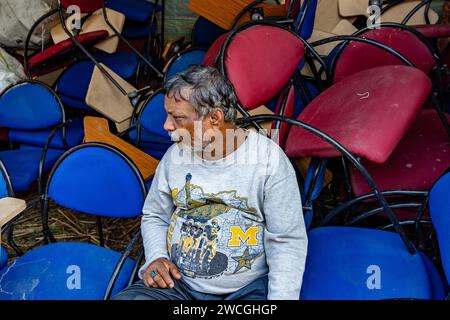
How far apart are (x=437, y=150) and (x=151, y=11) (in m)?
2.47

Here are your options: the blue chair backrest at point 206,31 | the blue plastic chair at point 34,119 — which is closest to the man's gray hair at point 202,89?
the blue plastic chair at point 34,119

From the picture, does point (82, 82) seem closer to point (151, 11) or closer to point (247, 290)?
point (151, 11)

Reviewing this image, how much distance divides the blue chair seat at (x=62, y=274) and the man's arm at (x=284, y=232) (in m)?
0.51

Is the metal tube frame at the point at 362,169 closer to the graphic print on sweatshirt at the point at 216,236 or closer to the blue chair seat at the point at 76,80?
the graphic print on sweatshirt at the point at 216,236

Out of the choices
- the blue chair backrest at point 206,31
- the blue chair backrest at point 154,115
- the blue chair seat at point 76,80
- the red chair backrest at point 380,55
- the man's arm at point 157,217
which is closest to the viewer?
the man's arm at point 157,217

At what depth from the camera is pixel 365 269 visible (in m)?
1.60

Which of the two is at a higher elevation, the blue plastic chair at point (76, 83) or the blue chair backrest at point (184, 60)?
the blue chair backrest at point (184, 60)

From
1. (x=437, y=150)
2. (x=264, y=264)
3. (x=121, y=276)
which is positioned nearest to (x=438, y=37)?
(x=437, y=150)

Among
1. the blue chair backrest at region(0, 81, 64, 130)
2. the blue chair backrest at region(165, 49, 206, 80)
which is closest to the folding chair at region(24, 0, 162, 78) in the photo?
the blue chair backrest at region(0, 81, 64, 130)

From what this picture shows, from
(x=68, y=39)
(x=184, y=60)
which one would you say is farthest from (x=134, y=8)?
(x=184, y=60)

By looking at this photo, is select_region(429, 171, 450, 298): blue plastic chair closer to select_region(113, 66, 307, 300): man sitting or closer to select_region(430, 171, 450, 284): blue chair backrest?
select_region(430, 171, 450, 284): blue chair backrest

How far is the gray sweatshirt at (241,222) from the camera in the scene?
1491 millimetres

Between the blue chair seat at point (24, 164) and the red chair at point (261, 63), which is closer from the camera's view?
the red chair at point (261, 63)

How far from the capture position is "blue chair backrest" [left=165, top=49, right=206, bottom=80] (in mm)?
2973
